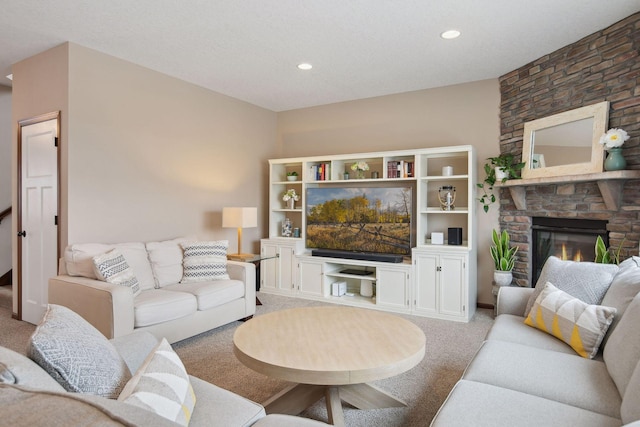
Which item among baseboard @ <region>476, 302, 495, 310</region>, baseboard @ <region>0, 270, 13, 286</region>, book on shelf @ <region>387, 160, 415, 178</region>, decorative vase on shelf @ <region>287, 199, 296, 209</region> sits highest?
book on shelf @ <region>387, 160, 415, 178</region>

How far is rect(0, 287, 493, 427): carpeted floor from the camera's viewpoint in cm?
223

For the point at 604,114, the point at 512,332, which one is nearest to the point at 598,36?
the point at 604,114

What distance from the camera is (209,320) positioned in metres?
3.57

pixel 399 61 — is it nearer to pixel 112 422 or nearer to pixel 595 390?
pixel 595 390

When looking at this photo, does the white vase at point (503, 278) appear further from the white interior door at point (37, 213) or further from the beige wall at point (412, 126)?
the white interior door at point (37, 213)

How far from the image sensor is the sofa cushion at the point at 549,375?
61.2 inches

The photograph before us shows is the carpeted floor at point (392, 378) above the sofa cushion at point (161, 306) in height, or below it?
below

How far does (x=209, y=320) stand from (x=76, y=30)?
272 cm

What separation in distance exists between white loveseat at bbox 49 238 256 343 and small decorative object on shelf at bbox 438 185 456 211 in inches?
91.4

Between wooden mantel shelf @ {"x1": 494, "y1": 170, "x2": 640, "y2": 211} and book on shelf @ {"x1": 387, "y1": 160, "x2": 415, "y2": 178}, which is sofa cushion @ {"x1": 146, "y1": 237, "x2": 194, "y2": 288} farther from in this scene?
wooden mantel shelf @ {"x1": 494, "y1": 170, "x2": 640, "y2": 211}

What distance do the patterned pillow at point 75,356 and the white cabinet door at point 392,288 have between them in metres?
3.44

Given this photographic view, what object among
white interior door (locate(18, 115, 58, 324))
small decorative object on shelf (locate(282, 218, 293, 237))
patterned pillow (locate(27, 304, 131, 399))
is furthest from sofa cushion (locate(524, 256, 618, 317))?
white interior door (locate(18, 115, 58, 324))

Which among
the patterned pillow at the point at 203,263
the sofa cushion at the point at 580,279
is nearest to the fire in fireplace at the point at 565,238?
the sofa cushion at the point at 580,279

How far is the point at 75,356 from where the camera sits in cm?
118
